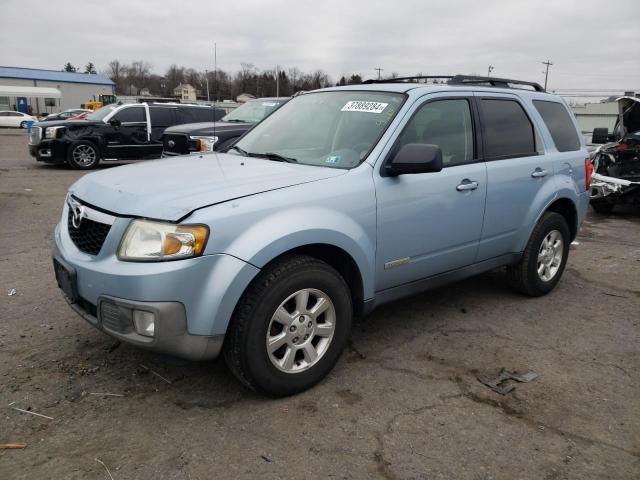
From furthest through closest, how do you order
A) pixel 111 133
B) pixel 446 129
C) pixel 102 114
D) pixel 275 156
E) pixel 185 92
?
pixel 185 92
pixel 102 114
pixel 111 133
pixel 446 129
pixel 275 156

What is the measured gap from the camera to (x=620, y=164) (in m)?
9.05

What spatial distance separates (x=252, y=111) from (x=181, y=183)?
27.7 feet

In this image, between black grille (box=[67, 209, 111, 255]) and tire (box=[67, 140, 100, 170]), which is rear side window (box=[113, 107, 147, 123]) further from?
black grille (box=[67, 209, 111, 255])

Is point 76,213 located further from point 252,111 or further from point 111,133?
point 111,133

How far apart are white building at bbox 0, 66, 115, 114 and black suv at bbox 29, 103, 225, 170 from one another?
6103 centimetres

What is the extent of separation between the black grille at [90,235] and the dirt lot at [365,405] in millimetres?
767

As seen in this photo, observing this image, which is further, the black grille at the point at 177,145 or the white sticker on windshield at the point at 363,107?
the black grille at the point at 177,145

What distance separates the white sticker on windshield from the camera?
142 inches

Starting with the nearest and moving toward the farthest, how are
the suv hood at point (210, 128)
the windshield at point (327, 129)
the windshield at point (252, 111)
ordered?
the windshield at point (327, 129) → the suv hood at point (210, 128) → the windshield at point (252, 111)

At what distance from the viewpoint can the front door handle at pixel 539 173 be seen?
4.39 m

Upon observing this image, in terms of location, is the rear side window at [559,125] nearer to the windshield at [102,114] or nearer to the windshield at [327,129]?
the windshield at [327,129]

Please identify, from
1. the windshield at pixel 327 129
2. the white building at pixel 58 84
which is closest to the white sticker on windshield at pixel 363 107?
the windshield at pixel 327 129

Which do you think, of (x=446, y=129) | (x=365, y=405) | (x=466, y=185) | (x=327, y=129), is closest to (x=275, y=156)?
(x=327, y=129)

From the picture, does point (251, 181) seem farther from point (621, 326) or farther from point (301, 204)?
point (621, 326)
